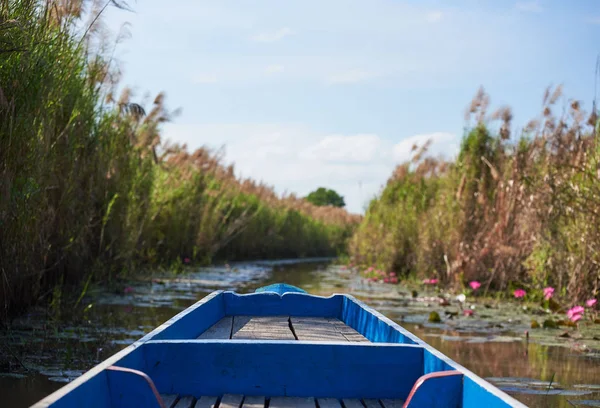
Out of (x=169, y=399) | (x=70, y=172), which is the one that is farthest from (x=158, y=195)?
(x=169, y=399)

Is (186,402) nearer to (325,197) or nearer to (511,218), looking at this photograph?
(511,218)

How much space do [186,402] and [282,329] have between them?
5.98 ft

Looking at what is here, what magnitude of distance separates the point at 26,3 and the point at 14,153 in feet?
3.51

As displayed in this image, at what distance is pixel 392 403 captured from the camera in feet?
9.05

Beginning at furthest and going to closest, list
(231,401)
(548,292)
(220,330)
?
1. (548,292)
2. (220,330)
3. (231,401)

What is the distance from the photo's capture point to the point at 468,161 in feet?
35.9

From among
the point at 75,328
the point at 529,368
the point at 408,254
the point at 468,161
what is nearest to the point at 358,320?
the point at 529,368

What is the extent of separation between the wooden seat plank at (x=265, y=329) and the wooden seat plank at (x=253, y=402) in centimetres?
127

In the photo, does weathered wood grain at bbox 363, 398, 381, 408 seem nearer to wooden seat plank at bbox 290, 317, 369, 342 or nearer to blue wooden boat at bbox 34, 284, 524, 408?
blue wooden boat at bbox 34, 284, 524, 408

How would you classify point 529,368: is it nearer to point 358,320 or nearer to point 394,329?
point 358,320

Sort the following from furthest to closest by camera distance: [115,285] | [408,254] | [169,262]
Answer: [169,262] → [408,254] → [115,285]

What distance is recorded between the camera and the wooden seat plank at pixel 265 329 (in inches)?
162

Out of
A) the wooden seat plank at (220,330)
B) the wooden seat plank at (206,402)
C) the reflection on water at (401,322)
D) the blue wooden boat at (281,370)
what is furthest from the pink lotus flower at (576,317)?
the wooden seat plank at (206,402)

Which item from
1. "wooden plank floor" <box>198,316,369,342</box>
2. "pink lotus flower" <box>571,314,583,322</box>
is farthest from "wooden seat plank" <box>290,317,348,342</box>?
"pink lotus flower" <box>571,314,583,322</box>
